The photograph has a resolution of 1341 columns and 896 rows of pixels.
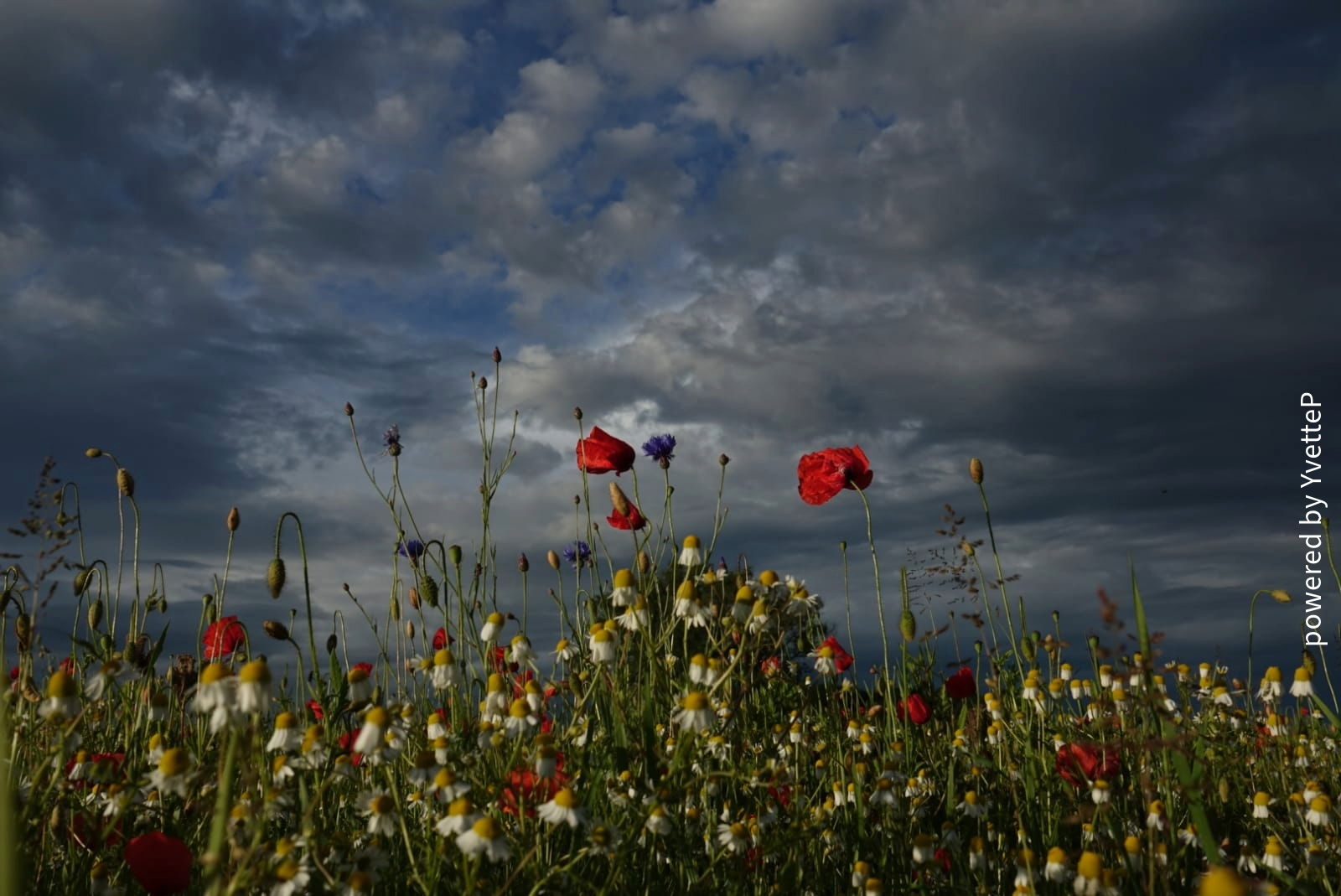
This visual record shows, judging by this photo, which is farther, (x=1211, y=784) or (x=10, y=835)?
(x=1211, y=784)

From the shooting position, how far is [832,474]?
5.40 m

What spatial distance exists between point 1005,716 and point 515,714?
A: 3120 millimetres

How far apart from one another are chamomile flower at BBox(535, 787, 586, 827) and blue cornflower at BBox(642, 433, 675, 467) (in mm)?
3277

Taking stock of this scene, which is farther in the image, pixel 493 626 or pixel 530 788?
pixel 493 626

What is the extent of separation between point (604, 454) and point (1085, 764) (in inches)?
108

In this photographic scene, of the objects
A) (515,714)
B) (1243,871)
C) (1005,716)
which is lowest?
(1243,871)

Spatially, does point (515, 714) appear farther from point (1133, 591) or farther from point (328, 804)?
point (1133, 591)

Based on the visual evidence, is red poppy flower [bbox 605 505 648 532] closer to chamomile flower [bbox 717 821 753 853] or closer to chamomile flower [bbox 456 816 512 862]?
chamomile flower [bbox 717 821 753 853]

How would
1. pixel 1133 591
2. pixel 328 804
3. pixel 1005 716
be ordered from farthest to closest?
1. pixel 1005 716
2. pixel 328 804
3. pixel 1133 591

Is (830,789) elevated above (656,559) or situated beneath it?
situated beneath

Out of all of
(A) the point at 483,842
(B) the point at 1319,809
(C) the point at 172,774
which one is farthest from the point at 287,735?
(B) the point at 1319,809

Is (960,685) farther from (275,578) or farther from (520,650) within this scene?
(275,578)

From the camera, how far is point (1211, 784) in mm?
4059

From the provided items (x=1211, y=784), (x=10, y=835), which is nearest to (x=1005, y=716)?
(x=1211, y=784)
